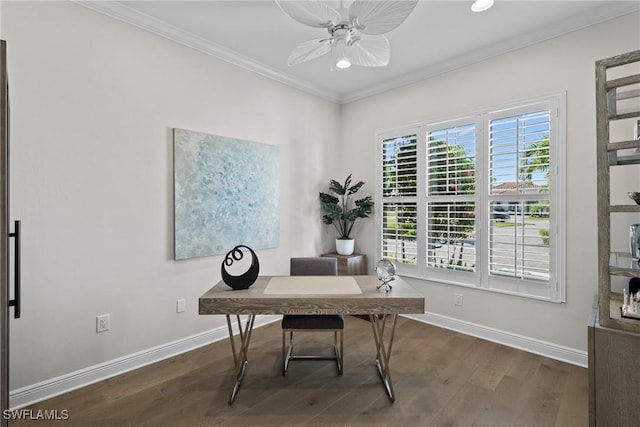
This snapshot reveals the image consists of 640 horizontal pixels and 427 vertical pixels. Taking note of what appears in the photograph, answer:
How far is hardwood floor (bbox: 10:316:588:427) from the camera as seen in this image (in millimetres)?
1967

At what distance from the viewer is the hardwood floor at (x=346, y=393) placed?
6.45 ft

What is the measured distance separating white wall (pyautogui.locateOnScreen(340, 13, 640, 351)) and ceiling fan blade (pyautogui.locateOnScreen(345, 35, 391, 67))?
134 centimetres

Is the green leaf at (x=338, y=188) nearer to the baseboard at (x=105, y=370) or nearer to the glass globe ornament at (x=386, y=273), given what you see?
the glass globe ornament at (x=386, y=273)

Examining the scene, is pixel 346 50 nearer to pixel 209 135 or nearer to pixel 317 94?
pixel 209 135

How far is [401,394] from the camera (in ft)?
7.26

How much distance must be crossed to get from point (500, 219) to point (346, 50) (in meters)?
2.12

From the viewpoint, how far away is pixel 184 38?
9.34 ft

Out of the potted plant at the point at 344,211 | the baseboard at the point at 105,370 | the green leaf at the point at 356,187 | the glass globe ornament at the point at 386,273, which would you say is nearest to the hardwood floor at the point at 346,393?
the baseboard at the point at 105,370

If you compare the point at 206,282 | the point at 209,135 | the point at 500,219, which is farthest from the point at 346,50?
the point at 206,282

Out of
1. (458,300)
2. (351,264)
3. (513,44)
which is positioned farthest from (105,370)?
(513,44)

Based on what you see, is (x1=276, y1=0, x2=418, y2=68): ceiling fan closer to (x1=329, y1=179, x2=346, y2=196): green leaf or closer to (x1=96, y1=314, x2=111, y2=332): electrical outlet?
(x1=329, y1=179, x2=346, y2=196): green leaf

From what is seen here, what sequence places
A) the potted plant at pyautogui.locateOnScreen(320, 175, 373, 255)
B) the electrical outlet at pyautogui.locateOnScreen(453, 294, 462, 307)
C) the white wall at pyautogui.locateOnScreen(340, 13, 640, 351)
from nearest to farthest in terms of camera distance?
the white wall at pyautogui.locateOnScreen(340, 13, 640, 351), the electrical outlet at pyautogui.locateOnScreen(453, 294, 462, 307), the potted plant at pyautogui.locateOnScreen(320, 175, 373, 255)

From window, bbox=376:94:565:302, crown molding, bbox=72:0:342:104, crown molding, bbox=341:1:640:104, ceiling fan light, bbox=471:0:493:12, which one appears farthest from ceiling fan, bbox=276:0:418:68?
window, bbox=376:94:565:302

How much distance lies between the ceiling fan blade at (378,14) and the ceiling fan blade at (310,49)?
397 millimetres
